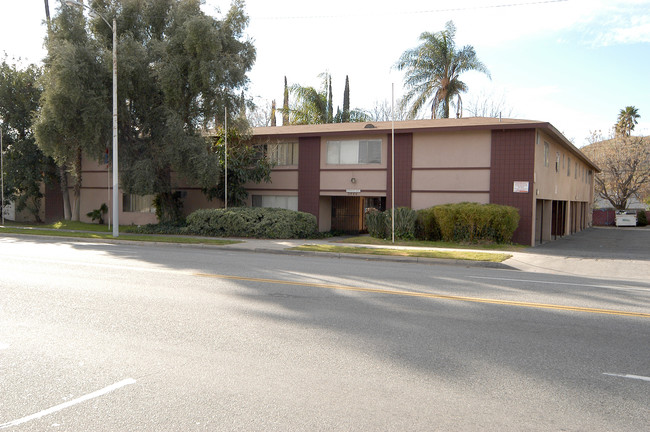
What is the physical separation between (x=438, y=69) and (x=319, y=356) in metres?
32.3

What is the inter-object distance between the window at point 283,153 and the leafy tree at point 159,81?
2.40 m

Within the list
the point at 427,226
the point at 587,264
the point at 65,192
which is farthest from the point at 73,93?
the point at 587,264

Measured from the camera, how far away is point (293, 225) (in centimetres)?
2125

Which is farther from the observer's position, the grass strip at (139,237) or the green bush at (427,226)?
the green bush at (427,226)

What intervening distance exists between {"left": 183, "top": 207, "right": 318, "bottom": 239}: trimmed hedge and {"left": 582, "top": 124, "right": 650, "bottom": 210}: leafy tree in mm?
35953

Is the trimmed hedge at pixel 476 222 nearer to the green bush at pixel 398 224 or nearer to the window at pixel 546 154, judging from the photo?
the green bush at pixel 398 224

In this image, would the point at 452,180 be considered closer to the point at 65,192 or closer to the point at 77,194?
the point at 77,194

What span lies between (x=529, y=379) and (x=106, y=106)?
22.3m

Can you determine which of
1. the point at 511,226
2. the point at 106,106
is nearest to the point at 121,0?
the point at 106,106

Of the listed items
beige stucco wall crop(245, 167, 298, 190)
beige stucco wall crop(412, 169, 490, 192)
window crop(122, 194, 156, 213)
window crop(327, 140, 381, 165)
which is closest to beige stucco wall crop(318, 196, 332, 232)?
beige stucco wall crop(245, 167, 298, 190)

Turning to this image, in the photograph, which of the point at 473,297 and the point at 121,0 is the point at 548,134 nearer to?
the point at 473,297

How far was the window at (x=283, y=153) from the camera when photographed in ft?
83.3

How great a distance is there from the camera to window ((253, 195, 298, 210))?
25406mm

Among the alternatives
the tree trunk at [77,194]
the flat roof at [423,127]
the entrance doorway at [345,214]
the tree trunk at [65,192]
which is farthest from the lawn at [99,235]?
the entrance doorway at [345,214]
